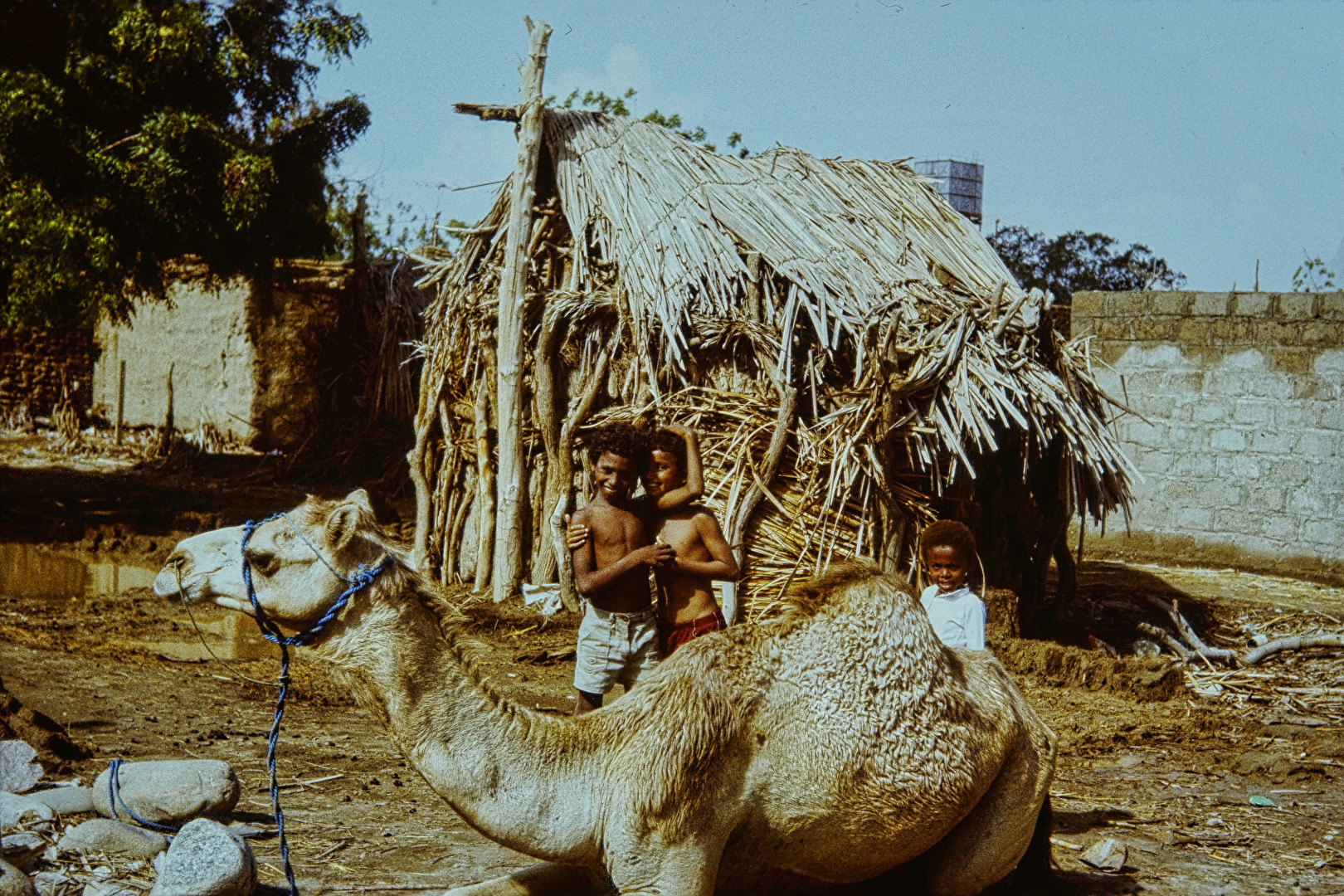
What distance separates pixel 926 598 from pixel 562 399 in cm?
534

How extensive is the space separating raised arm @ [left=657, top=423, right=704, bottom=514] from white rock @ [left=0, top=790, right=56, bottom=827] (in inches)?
107

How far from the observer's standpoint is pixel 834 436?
8.64 m

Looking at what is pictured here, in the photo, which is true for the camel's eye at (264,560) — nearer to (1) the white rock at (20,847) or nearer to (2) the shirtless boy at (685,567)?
(1) the white rock at (20,847)

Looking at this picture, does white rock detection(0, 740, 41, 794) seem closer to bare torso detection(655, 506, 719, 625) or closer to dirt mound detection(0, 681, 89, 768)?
dirt mound detection(0, 681, 89, 768)

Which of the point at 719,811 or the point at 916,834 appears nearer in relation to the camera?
the point at 719,811

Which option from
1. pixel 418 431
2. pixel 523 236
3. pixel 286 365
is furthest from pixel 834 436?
pixel 286 365

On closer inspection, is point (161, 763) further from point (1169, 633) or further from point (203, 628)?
point (1169, 633)

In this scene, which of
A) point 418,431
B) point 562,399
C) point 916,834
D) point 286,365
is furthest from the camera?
point 286,365

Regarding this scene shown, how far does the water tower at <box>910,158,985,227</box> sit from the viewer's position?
21.4 meters

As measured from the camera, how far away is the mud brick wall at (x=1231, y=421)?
42.1ft

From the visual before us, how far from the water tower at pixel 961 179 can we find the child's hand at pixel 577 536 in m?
17.5

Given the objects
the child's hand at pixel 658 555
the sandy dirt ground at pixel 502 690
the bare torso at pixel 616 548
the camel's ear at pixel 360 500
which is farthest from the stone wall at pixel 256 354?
the camel's ear at pixel 360 500

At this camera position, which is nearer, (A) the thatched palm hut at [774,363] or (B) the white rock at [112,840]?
(B) the white rock at [112,840]

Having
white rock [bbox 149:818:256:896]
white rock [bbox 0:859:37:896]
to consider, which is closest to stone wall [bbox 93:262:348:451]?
white rock [bbox 149:818:256:896]
